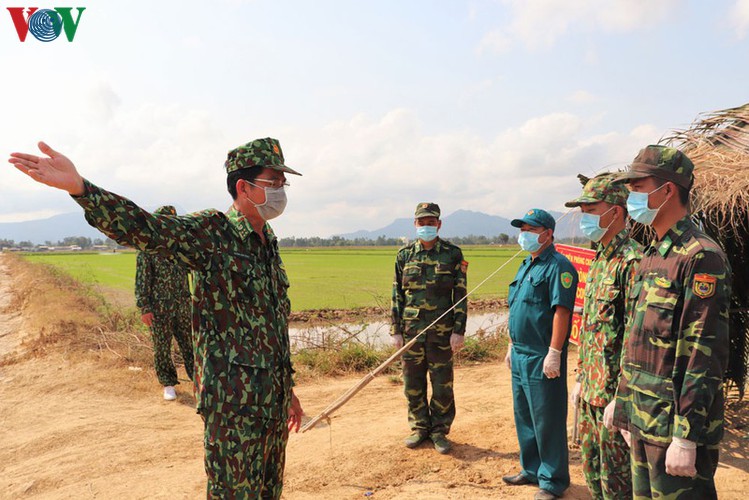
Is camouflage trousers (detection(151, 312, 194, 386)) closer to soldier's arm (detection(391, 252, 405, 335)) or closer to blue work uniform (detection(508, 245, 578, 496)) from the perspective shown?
soldier's arm (detection(391, 252, 405, 335))

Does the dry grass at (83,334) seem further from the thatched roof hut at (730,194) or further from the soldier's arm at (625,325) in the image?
the thatched roof hut at (730,194)

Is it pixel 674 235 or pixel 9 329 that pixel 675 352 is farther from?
pixel 9 329

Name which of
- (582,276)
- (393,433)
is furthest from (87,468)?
(582,276)

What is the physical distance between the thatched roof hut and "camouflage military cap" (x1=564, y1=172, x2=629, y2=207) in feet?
4.52

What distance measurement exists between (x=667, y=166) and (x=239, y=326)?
6.72 feet

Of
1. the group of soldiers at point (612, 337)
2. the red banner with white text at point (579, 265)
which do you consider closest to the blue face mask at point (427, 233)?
the group of soldiers at point (612, 337)

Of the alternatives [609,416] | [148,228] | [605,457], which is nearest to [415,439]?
[605,457]

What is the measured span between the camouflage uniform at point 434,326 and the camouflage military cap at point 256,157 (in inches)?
88.4

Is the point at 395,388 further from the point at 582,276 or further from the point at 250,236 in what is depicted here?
the point at 250,236

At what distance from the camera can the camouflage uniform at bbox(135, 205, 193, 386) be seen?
5652 millimetres

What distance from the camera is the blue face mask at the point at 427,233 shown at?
4.21 metres

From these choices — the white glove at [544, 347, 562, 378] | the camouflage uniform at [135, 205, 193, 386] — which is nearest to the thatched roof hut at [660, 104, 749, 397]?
the white glove at [544, 347, 562, 378]

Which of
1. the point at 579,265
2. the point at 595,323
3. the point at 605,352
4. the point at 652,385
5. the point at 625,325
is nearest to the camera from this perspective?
the point at 652,385

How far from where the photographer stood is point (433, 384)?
4254 millimetres
